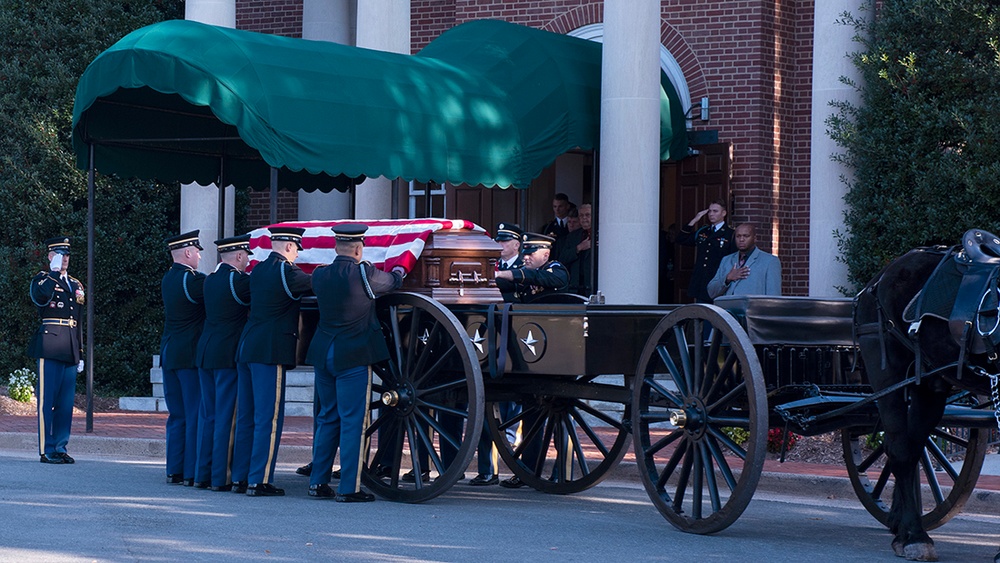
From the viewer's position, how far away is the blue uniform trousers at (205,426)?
1047 cm

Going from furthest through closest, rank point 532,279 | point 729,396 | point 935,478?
point 532,279
point 935,478
point 729,396

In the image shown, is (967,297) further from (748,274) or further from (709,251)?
(709,251)

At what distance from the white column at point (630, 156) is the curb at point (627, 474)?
13.6ft

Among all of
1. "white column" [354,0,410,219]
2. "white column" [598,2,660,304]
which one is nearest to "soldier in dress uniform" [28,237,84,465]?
"white column" [354,0,410,219]

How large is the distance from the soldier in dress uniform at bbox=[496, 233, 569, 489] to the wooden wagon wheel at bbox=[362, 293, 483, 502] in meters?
0.75

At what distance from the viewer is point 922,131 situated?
13.0 m

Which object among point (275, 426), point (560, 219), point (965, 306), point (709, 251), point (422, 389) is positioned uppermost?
point (560, 219)

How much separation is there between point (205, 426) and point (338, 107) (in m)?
4.59

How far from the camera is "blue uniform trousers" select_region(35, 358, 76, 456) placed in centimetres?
1225

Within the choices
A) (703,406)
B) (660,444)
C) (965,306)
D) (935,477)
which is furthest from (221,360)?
(965,306)

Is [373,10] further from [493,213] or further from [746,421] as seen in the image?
[746,421]

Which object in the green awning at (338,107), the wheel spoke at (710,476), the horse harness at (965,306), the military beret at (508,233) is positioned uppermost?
the green awning at (338,107)

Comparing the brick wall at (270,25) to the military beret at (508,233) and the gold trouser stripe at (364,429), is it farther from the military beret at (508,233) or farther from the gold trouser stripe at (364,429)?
the gold trouser stripe at (364,429)

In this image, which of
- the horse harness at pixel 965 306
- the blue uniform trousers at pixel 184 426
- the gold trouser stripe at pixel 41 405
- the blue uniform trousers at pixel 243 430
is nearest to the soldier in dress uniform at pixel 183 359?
the blue uniform trousers at pixel 184 426
